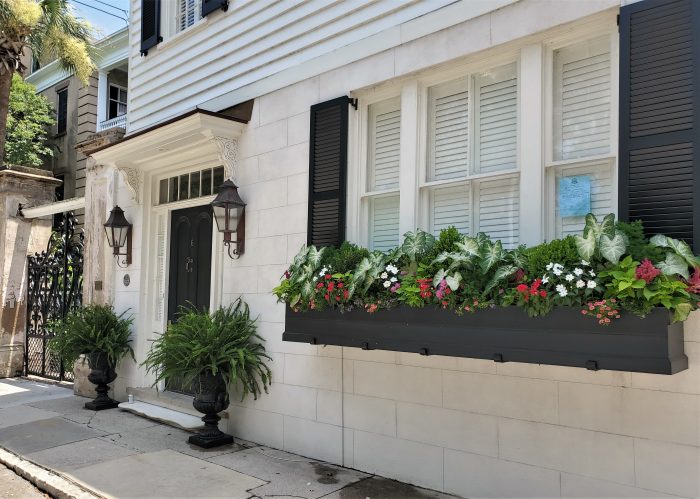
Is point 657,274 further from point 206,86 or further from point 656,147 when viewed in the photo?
point 206,86

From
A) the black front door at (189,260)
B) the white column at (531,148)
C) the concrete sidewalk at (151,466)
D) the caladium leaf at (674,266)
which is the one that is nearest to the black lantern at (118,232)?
the black front door at (189,260)

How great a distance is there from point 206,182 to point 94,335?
7.88 ft

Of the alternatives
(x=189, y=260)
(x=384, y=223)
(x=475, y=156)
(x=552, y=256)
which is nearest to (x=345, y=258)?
(x=384, y=223)

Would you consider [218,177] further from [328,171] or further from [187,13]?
[187,13]

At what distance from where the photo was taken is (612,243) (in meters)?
3.09

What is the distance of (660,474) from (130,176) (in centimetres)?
651

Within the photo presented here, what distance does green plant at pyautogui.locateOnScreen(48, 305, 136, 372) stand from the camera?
7.11m

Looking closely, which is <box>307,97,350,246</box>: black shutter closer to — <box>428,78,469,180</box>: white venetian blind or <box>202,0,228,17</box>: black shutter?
<box>428,78,469,180</box>: white venetian blind

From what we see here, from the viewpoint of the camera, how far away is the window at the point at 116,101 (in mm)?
19688

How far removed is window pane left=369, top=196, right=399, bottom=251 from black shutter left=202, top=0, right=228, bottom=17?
10.2ft

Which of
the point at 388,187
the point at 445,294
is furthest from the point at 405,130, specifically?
the point at 445,294

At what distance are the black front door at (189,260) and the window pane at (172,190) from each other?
18 centimetres

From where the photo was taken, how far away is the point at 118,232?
7.52m

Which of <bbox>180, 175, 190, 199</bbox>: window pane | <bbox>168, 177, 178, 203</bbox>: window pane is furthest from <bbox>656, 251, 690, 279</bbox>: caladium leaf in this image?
<bbox>168, 177, 178, 203</bbox>: window pane
